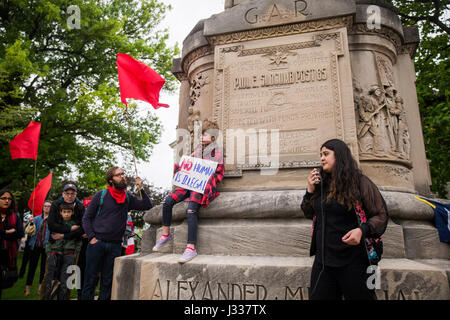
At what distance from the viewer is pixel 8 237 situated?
4.96 m

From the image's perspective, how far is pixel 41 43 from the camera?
14.7 metres

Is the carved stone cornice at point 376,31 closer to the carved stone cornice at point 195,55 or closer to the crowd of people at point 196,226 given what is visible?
the carved stone cornice at point 195,55

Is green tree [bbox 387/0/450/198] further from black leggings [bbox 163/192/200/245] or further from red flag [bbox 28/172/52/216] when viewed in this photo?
red flag [bbox 28/172/52/216]

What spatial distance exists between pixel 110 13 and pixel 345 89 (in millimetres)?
15402

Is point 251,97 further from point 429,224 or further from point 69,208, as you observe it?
point 69,208

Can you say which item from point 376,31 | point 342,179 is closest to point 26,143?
point 342,179

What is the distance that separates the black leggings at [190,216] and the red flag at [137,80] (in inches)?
70.1

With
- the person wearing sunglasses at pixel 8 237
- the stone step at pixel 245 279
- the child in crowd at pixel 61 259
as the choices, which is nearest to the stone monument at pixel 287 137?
the stone step at pixel 245 279

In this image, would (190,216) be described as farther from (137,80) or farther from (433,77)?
(433,77)

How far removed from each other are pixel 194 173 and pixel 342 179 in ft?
7.92

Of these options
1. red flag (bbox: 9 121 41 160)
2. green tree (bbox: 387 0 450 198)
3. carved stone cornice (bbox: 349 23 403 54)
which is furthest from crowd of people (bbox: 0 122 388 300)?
green tree (bbox: 387 0 450 198)

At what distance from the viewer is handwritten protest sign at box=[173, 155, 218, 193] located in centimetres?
453

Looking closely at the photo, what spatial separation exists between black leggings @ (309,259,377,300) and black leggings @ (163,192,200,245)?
2.01 metres
